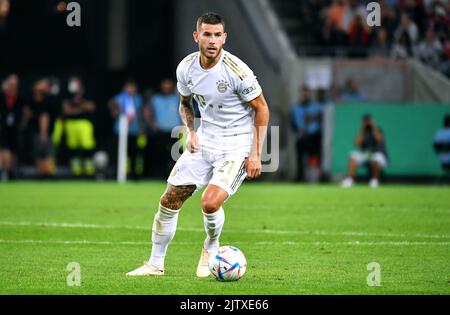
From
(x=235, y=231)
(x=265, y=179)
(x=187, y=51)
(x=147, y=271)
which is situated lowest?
(x=265, y=179)

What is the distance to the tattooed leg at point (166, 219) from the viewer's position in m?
10.6

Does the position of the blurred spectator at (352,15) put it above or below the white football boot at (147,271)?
above

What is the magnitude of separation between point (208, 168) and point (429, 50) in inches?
771

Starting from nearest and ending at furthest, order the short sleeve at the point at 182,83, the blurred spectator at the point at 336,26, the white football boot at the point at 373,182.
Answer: the short sleeve at the point at 182,83 → the white football boot at the point at 373,182 → the blurred spectator at the point at 336,26

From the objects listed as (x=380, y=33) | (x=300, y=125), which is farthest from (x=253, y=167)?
(x=380, y=33)

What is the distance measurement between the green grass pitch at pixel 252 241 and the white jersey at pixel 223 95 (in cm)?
127

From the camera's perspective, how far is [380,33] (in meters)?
29.9

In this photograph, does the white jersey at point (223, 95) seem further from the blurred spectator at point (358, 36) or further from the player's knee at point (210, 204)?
the blurred spectator at point (358, 36)

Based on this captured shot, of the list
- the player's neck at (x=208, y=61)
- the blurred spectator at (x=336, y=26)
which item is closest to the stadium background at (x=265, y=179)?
the blurred spectator at (x=336, y=26)

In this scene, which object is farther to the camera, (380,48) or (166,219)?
(380,48)

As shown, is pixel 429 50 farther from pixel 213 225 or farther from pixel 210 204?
pixel 210 204

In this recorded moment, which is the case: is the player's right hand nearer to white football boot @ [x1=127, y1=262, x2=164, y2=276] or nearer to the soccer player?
the soccer player

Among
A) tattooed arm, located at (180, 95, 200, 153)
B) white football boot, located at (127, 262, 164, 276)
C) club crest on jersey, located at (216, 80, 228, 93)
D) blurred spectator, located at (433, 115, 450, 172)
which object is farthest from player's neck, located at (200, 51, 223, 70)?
blurred spectator, located at (433, 115, 450, 172)

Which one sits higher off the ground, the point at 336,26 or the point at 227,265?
the point at 336,26
